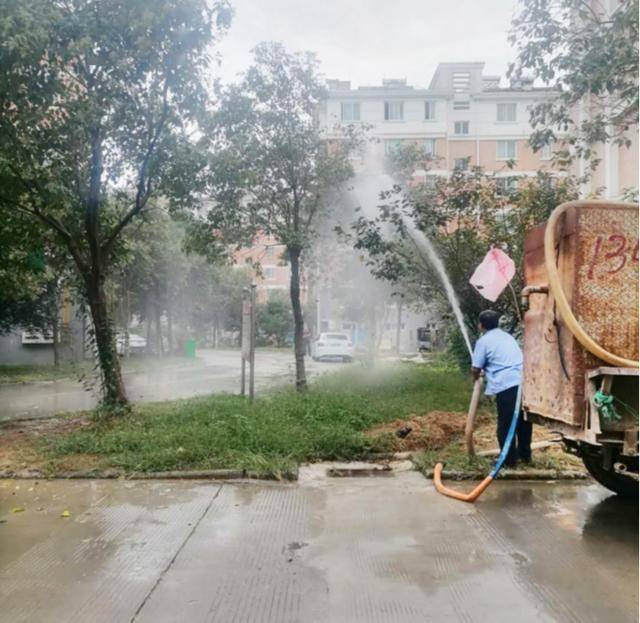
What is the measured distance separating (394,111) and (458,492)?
4193 centimetres

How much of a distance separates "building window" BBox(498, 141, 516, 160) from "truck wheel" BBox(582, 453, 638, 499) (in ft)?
136

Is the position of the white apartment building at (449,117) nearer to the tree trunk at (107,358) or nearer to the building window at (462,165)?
the building window at (462,165)

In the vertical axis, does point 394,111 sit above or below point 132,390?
above

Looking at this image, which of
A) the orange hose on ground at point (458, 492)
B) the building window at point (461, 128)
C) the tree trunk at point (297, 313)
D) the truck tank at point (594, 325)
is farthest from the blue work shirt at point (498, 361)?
the building window at point (461, 128)

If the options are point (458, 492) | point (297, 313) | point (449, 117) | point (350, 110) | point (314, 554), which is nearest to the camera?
point (314, 554)

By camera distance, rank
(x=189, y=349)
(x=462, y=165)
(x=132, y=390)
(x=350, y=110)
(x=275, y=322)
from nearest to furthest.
Result: (x=462, y=165), (x=132, y=390), (x=189, y=349), (x=350, y=110), (x=275, y=322)

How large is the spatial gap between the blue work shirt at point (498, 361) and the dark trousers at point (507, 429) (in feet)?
0.26

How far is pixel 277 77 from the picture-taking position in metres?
11.5

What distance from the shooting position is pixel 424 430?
7.71 meters

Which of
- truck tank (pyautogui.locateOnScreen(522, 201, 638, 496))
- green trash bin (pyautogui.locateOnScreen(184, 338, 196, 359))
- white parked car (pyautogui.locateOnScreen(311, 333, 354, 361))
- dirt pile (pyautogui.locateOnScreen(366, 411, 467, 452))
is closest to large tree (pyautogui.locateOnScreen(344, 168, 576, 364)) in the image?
dirt pile (pyautogui.locateOnScreen(366, 411, 467, 452))

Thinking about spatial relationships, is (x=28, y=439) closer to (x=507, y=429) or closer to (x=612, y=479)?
(x=507, y=429)

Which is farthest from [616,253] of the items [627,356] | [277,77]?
[277,77]

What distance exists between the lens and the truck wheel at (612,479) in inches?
199

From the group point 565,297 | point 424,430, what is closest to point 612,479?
point 565,297
